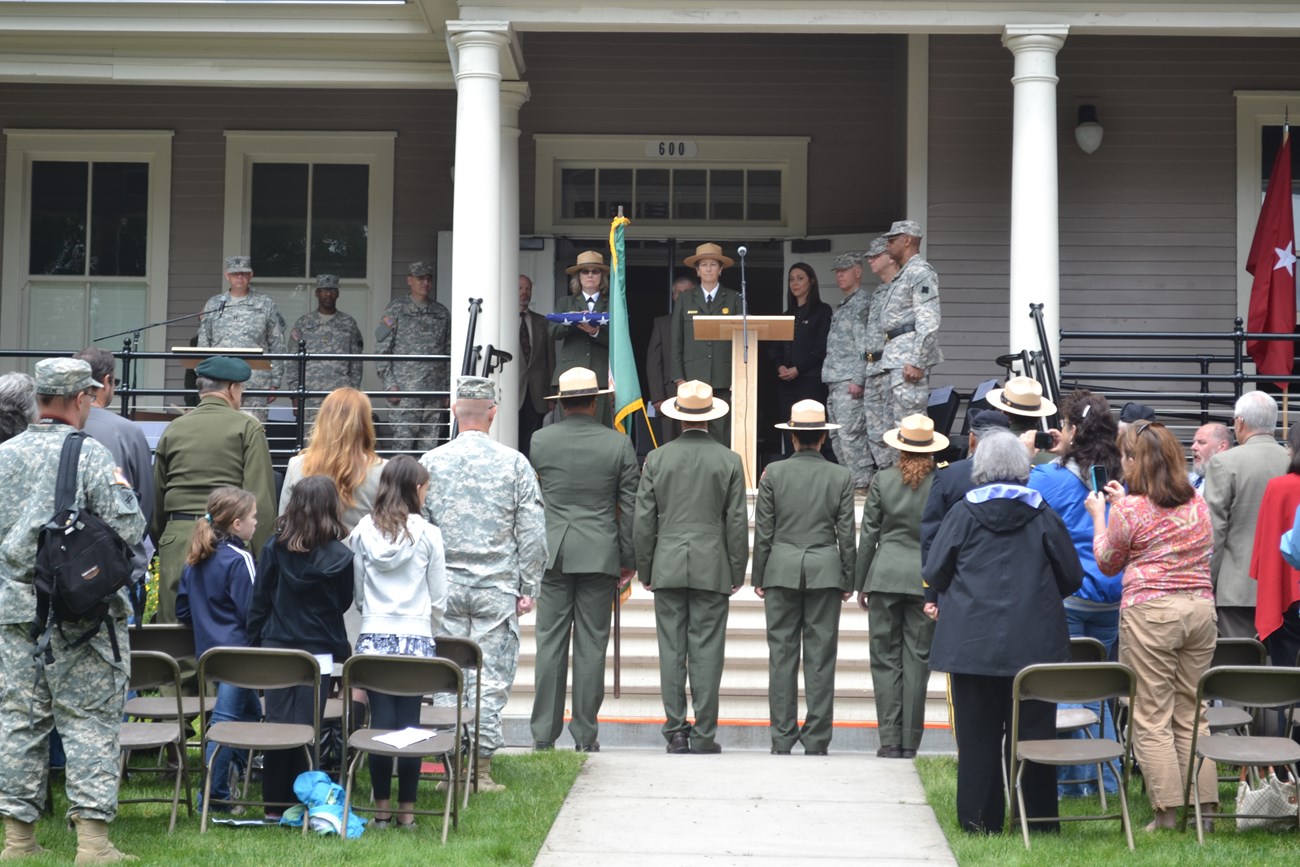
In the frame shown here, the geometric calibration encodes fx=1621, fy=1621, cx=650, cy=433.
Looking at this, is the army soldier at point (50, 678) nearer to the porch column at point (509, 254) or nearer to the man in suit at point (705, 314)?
the porch column at point (509, 254)

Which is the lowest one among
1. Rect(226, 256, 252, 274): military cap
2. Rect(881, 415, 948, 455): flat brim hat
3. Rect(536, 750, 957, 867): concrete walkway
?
Rect(536, 750, 957, 867): concrete walkway

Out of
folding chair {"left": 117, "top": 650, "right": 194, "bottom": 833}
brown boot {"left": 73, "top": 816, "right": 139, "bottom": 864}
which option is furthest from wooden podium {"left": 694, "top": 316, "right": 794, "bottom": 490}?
brown boot {"left": 73, "top": 816, "right": 139, "bottom": 864}

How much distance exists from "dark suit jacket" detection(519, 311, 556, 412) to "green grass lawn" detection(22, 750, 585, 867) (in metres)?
6.58

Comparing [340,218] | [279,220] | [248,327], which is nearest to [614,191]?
[340,218]

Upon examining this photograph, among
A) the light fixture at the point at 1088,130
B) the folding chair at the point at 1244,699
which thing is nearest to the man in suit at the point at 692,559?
the folding chair at the point at 1244,699

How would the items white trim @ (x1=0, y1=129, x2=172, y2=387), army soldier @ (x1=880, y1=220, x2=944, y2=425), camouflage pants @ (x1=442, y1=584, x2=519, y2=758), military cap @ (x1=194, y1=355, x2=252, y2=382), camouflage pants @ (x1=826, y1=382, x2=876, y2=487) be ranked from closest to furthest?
1. camouflage pants @ (x1=442, y1=584, x2=519, y2=758)
2. military cap @ (x1=194, y1=355, x2=252, y2=382)
3. army soldier @ (x1=880, y1=220, x2=944, y2=425)
4. camouflage pants @ (x1=826, y1=382, x2=876, y2=487)
5. white trim @ (x1=0, y1=129, x2=172, y2=387)

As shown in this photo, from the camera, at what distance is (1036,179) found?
1078 centimetres

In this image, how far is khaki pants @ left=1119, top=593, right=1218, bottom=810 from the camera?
652 centimetres

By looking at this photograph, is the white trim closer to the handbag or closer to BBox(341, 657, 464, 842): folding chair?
BBox(341, 657, 464, 842): folding chair

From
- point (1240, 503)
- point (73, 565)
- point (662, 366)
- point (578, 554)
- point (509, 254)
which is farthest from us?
point (662, 366)

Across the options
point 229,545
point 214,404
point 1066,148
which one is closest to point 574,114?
point 1066,148

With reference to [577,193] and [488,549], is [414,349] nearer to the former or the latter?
[577,193]

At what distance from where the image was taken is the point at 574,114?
14.3 meters

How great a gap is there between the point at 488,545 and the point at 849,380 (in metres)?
5.55
